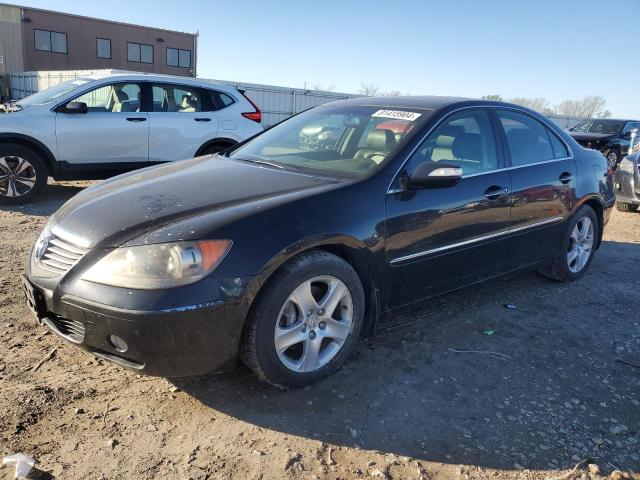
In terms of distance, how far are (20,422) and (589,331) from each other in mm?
3660

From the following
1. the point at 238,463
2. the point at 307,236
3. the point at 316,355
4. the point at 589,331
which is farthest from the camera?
the point at 589,331

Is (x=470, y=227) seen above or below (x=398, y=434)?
above

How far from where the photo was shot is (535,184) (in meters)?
4.14

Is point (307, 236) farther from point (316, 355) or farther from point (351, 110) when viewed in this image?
point (351, 110)

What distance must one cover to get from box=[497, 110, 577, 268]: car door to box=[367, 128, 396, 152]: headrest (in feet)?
3.49

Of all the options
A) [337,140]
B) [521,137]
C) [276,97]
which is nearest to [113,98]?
[337,140]

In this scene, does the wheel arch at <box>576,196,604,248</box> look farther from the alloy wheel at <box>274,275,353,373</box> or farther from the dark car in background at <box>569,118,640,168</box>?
the dark car in background at <box>569,118,640,168</box>

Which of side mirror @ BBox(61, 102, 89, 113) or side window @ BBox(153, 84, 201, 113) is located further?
side window @ BBox(153, 84, 201, 113)

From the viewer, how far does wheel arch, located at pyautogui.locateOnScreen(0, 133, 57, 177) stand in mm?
6715

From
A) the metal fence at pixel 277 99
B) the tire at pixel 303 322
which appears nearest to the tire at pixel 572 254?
the tire at pixel 303 322

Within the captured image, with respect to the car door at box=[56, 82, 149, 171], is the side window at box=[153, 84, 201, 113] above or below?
above

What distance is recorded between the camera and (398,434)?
2586mm

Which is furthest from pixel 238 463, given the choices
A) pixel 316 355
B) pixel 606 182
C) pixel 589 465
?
pixel 606 182

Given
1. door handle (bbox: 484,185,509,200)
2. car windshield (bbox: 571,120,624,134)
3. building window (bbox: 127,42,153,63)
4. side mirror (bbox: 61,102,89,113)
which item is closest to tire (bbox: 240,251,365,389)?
door handle (bbox: 484,185,509,200)
